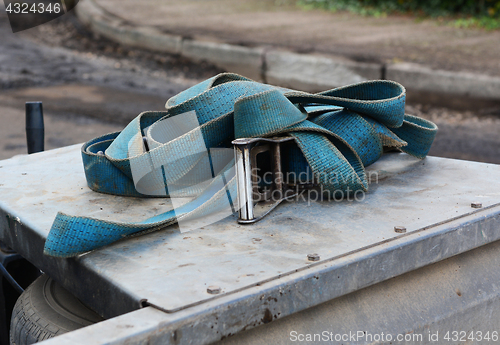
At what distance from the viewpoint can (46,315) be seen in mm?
1358

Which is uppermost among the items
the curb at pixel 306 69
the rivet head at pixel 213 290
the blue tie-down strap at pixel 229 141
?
the blue tie-down strap at pixel 229 141

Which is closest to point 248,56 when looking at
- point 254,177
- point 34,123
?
point 34,123

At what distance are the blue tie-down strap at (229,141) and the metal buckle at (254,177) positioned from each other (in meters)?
0.04

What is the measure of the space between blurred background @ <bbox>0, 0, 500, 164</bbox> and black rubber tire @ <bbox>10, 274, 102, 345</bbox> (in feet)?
9.68

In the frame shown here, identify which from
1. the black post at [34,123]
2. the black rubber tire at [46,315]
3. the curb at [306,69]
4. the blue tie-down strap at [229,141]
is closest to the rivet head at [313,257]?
the blue tie-down strap at [229,141]

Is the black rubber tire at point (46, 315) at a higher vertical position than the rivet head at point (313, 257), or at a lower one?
lower

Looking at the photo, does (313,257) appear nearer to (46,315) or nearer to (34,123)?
(46,315)

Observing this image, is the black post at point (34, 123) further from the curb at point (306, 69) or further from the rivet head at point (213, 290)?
the curb at point (306, 69)

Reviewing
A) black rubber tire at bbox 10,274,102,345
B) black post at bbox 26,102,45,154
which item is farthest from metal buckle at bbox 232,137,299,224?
black post at bbox 26,102,45,154

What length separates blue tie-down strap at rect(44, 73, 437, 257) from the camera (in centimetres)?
143

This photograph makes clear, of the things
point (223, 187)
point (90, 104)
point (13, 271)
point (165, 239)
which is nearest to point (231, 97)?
point (223, 187)

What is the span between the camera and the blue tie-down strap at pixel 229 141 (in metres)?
1.43

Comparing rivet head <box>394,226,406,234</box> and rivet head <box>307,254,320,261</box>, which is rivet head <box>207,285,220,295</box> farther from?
rivet head <box>394,226,406,234</box>

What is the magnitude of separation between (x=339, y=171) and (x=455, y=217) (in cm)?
30
